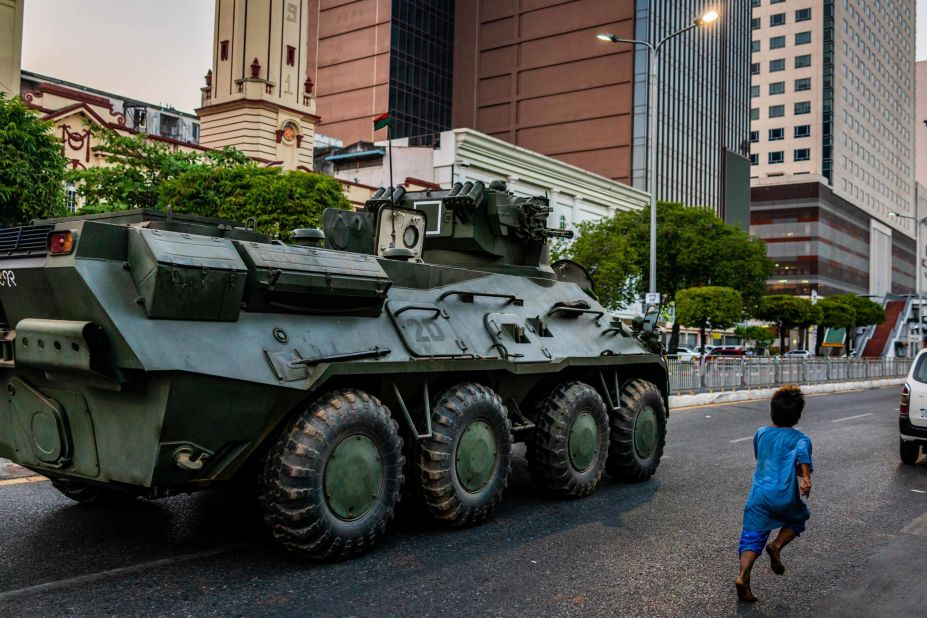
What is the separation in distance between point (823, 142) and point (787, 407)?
104000 mm

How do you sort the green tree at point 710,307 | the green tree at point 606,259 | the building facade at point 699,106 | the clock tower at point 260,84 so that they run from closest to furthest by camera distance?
the green tree at point 710,307
the green tree at point 606,259
the clock tower at point 260,84
the building facade at point 699,106

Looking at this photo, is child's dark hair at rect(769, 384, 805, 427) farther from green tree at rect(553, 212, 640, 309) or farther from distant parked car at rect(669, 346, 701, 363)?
green tree at rect(553, 212, 640, 309)

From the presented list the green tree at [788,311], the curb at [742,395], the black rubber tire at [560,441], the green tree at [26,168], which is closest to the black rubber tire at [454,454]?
the black rubber tire at [560,441]

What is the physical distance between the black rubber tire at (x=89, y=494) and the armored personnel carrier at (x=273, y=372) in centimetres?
3

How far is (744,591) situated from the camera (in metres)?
5.54

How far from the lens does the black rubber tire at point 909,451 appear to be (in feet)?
38.5

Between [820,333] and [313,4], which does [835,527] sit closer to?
[820,333]

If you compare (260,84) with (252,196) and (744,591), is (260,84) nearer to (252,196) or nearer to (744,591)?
(252,196)

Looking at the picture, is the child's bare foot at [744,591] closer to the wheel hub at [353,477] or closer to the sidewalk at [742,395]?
the wheel hub at [353,477]

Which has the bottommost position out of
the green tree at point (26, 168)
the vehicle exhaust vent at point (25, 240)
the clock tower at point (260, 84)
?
the vehicle exhaust vent at point (25, 240)

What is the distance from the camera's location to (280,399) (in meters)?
5.70

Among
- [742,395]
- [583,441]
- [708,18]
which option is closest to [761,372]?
[742,395]

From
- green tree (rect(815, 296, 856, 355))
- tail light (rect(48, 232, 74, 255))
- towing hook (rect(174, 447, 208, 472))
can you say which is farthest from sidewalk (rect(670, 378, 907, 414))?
green tree (rect(815, 296, 856, 355))

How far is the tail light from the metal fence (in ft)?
60.9
